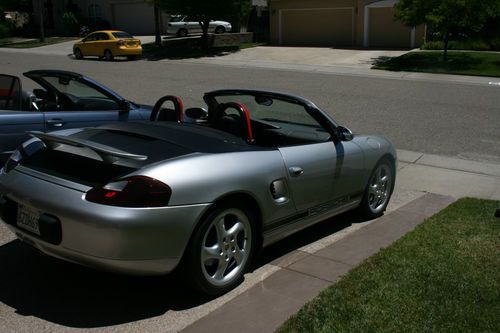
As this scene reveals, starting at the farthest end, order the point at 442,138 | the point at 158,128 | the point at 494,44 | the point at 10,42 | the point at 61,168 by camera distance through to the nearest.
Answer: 1. the point at 10,42
2. the point at 494,44
3. the point at 442,138
4. the point at 158,128
5. the point at 61,168

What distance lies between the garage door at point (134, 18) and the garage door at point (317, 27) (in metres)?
13.0

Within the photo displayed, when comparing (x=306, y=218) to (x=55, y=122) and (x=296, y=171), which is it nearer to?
(x=296, y=171)

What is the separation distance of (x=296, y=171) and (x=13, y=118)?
11.0 ft

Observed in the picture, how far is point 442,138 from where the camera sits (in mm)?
11148

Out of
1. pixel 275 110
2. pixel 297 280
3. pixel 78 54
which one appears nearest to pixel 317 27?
pixel 78 54

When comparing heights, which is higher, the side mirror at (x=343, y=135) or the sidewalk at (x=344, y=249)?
the side mirror at (x=343, y=135)

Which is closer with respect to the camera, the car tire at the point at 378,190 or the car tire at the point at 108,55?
the car tire at the point at 378,190

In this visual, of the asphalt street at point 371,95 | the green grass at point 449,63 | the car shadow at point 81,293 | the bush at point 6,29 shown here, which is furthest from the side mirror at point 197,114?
the bush at point 6,29

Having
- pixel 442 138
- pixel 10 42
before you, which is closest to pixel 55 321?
pixel 442 138

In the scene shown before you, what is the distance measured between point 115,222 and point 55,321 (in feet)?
2.63

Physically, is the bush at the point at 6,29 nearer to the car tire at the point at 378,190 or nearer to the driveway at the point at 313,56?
the driveway at the point at 313,56

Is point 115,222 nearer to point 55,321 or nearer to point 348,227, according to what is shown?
point 55,321

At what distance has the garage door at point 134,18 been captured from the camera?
47.8 metres

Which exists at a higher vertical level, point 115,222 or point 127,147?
point 127,147
